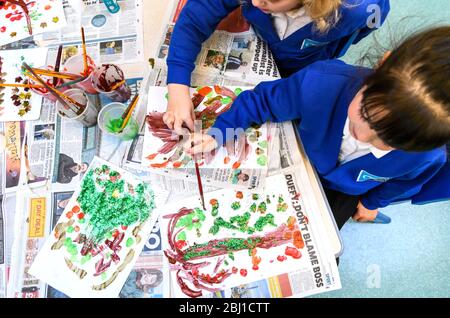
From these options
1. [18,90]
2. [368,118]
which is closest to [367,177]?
[368,118]

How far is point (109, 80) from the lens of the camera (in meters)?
0.74

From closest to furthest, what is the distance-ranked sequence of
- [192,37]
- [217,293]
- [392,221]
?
[217,293] → [192,37] → [392,221]

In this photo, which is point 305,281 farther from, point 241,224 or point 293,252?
point 241,224

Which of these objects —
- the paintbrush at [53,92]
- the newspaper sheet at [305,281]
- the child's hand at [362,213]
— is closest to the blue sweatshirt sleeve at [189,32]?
the paintbrush at [53,92]

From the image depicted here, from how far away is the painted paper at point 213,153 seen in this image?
0.72m

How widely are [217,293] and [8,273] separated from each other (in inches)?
15.9

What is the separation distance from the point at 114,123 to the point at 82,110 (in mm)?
73

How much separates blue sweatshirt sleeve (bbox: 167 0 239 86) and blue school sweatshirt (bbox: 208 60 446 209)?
0.44ft

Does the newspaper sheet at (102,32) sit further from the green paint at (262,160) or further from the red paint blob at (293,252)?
the red paint blob at (293,252)

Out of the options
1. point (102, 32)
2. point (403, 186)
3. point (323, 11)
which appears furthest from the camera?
point (102, 32)

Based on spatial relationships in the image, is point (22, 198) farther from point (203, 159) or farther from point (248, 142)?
point (248, 142)
